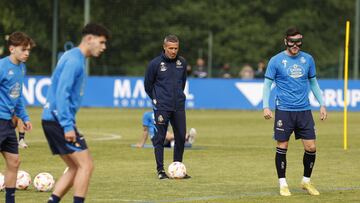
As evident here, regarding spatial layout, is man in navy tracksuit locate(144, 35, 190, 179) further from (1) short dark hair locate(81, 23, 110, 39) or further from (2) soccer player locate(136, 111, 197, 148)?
(1) short dark hair locate(81, 23, 110, 39)

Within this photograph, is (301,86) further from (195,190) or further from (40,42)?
(40,42)

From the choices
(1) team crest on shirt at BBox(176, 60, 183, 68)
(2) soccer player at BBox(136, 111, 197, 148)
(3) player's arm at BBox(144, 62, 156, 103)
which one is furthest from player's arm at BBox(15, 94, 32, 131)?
(2) soccer player at BBox(136, 111, 197, 148)

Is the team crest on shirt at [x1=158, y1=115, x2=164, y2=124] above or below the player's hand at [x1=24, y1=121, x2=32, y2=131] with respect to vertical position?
below

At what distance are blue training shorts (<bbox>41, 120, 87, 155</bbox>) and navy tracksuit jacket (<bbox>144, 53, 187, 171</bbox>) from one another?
5.69 metres

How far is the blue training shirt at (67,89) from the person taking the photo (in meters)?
9.98

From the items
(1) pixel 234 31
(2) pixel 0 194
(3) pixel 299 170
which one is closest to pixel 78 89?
(2) pixel 0 194

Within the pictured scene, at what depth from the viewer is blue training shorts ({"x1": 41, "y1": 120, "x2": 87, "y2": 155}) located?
10180mm

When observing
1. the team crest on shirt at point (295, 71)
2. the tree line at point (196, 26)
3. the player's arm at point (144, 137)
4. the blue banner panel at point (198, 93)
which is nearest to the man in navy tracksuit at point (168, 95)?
the team crest on shirt at point (295, 71)

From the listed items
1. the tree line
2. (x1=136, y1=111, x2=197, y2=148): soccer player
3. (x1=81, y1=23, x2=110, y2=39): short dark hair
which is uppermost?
the tree line

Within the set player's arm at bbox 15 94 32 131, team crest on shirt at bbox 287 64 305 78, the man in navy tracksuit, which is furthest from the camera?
the man in navy tracksuit

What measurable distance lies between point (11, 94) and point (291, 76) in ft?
13.1

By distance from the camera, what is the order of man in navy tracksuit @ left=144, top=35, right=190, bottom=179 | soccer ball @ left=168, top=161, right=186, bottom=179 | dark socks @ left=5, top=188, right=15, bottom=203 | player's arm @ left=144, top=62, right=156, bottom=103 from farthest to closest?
player's arm @ left=144, top=62, right=156, bottom=103 → man in navy tracksuit @ left=144, top=35, right=190, bottom=179 → soccer ball @ left=168, top=161, right=186, bottom=179 → dark socks @ left=5, top=188, right=15, bottom=203

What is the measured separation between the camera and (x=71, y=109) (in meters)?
10.1

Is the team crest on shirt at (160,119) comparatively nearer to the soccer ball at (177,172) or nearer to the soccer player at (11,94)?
the soccer ball at (177,172)
